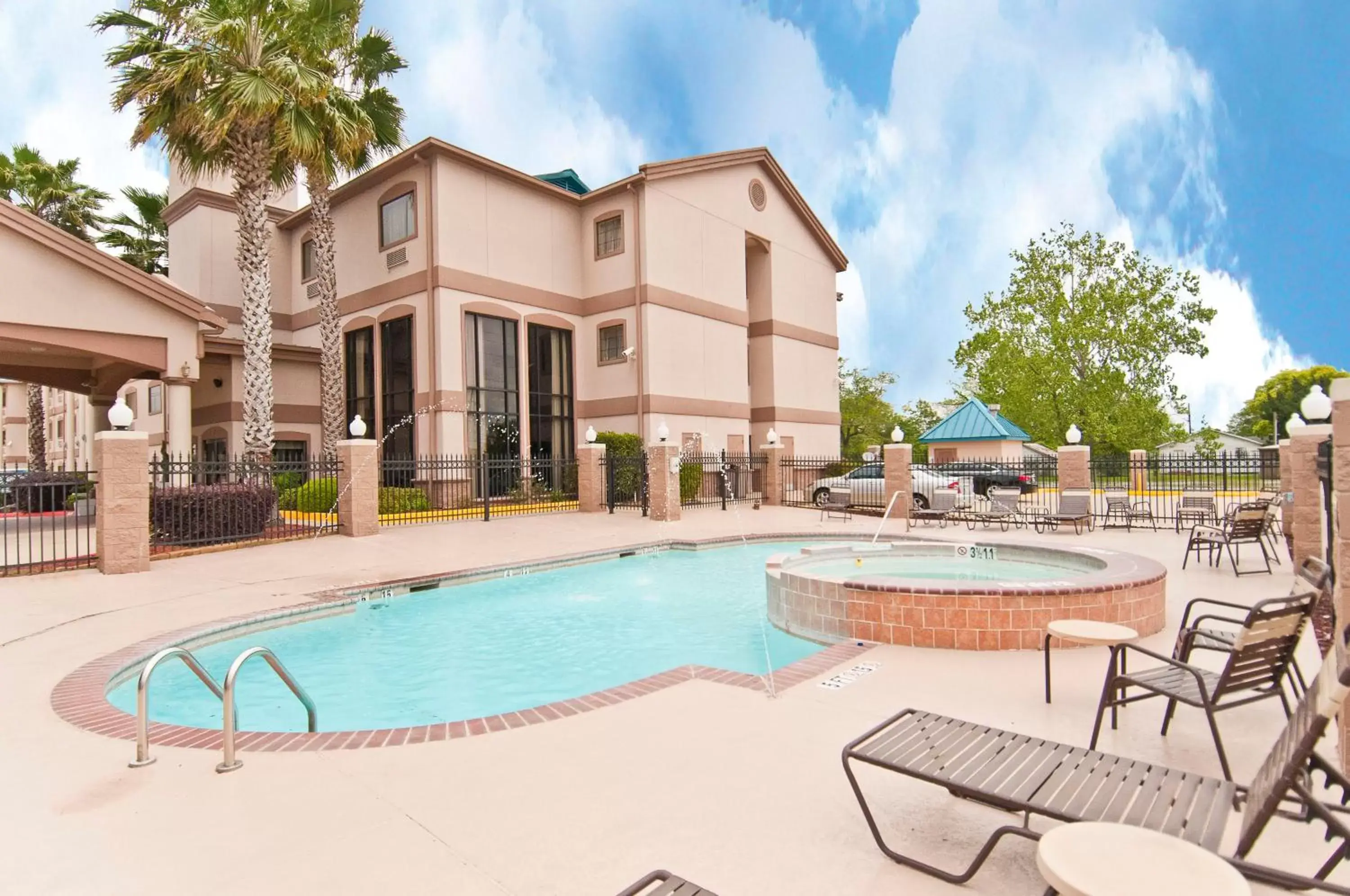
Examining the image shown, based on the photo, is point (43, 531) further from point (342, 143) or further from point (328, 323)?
point (342, 143)

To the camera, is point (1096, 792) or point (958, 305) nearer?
A: point (1096, 792)

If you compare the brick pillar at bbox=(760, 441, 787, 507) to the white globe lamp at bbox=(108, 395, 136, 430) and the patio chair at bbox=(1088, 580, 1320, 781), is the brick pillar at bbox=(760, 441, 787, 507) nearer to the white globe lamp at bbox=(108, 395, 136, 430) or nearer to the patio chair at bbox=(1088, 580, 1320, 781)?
the white globe lamp at bbox=(108, 395, 136, 430)

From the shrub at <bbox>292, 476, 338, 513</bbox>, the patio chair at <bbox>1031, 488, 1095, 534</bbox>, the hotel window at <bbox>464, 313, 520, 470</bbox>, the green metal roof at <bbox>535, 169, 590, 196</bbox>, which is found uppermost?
the green metal roof at <bbox>535, 169, 590, 196</bbox>

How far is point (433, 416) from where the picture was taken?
2036 cm

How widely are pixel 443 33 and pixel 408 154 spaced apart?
233 inches

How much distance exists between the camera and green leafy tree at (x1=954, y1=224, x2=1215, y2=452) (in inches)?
1361

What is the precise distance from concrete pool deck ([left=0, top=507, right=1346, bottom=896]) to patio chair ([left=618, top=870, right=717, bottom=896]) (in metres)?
0.53

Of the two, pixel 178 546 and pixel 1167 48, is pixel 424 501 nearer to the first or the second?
pixel 178 546

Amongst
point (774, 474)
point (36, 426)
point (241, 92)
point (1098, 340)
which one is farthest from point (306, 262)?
point (1098, 340)

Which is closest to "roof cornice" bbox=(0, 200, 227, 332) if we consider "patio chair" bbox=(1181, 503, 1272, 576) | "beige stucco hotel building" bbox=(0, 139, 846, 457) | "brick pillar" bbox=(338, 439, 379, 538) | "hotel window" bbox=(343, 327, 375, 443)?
"beige stucco hotel building" bbox=(0, 139, 846, 457)

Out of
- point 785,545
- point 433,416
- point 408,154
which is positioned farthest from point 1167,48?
point 433,416

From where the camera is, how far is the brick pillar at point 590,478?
19.5 m

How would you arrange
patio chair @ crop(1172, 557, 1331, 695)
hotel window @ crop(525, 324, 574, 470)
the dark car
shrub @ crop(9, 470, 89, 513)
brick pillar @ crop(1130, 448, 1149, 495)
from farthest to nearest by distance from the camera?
1. hotel window @ crop(525, 324, 574, 470)
2. the dark car
3. brick pillar @ crop(1130, 448, 1149, 495)
4. shrub @ crop(9, 470, 89, 513)
5. patio chair @ crop(1172, 557, 1331, 695)

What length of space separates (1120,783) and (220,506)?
14607 millimetres
